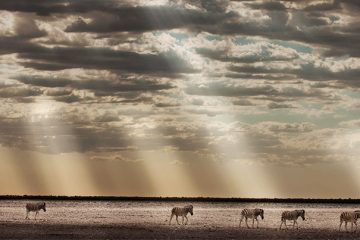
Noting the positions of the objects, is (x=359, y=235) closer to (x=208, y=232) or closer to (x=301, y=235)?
(x=301, y=235)

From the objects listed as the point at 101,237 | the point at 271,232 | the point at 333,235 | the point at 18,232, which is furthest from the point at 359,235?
the point at 18,232

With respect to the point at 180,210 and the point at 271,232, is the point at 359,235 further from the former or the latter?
the point at 180,210

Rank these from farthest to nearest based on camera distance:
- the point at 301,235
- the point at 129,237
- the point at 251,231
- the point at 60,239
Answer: the point at 251,231 < the point at 301,235 < the point at 129,237 < the point at 60,239

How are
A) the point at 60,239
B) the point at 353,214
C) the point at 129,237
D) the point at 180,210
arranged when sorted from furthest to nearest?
the point at 180,210, the point at 353,214, the point at 129,237, the point at 60,239

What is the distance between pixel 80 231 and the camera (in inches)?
1711

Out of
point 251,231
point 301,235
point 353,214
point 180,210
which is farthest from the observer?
point 180,210

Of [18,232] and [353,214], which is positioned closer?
[18,232]

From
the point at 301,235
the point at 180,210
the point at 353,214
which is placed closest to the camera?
the point at 301,235

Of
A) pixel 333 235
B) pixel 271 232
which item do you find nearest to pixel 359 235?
pixel 333 235

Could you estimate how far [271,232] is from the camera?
146 feet

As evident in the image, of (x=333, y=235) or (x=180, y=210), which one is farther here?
(x=180, y=210)

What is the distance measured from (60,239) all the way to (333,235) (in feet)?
53.3

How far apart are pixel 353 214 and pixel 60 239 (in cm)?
2235

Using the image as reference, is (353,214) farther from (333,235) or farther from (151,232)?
(151,232)
